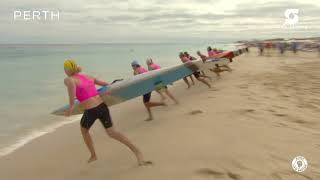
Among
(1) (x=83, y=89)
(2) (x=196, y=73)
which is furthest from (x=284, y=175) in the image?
(2) (x=196, y=73)

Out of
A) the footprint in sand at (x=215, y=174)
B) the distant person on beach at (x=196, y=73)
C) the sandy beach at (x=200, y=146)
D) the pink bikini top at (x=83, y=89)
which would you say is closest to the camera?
the footprint in sand at (x=215, y=174)

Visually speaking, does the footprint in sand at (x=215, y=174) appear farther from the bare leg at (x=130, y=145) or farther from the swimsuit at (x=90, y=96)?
the swimsuit at (x=90, y=96)

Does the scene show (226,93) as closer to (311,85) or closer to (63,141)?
(311,85)

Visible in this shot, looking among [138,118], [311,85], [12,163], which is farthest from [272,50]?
[12,163]

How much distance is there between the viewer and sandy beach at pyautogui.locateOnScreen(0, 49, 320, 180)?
15.2ft

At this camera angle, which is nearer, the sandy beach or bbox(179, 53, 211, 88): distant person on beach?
the sandy beach

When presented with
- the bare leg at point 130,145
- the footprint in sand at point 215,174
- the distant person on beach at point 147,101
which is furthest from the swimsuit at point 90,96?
the distant person on beach at point 147,101

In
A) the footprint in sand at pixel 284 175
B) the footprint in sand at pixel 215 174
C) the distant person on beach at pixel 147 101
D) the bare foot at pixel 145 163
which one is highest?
the distant person on beach at pixel 147 101

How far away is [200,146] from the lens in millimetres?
5531

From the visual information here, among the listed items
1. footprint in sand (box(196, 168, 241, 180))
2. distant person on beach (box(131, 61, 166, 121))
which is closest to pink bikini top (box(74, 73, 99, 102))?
footprint in sand (box(196, 168, 241, 180))

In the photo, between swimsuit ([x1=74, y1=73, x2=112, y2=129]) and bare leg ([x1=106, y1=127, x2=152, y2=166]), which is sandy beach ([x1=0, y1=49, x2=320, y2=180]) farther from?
swimsuit ([x1=74, y1=73, x2=112, y2=129])

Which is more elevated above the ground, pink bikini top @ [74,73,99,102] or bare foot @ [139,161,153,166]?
pink bikini top @ [74,73,99,102]

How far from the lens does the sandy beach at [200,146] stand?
4.64 meters

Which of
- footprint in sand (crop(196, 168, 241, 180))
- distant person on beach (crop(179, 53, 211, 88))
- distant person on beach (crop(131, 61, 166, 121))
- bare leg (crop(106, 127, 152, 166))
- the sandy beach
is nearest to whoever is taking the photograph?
footprint in sand (crop(196, 168, 241, 180))
